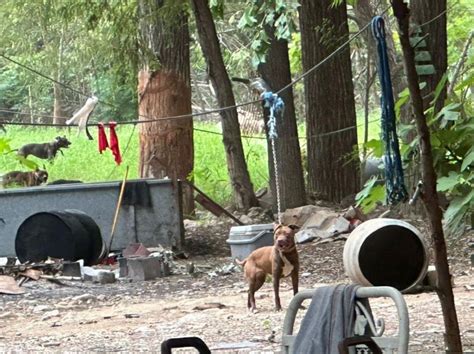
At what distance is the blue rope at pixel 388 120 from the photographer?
566 centimetres

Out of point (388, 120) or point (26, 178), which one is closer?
point (388, 120)

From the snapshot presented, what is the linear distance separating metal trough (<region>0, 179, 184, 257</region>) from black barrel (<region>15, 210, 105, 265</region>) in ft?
2.50

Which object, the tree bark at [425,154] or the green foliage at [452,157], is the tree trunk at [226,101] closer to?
the green foliage at [452,157]

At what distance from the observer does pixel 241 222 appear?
16.1 meters

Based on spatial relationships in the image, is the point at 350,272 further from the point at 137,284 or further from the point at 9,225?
the point at 9,225

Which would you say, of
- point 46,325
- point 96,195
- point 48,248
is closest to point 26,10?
point 96,195

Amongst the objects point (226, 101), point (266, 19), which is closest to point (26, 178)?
point (226, 101)

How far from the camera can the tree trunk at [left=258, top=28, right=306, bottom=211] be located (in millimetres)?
16172

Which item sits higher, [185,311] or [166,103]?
[166,103]

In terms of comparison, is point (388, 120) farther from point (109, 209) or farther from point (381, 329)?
point (109, 209)

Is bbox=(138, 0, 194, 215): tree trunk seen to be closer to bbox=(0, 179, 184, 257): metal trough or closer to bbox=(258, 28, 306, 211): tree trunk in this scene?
bbox=(258, 28, 306, 211): tree trunk

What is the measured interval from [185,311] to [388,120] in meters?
3.93

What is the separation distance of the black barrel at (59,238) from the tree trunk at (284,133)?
125 inches

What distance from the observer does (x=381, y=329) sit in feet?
12.9
